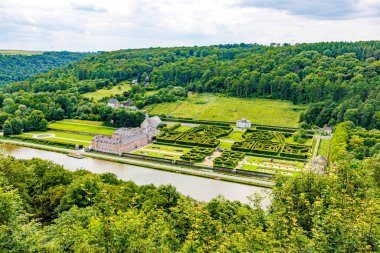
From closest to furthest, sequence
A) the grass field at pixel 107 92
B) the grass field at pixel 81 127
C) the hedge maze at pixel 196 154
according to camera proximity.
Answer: the hedge maze at pixel 196 154 < the grass field at pixel 81 127 < the grass field at pixel 107 92

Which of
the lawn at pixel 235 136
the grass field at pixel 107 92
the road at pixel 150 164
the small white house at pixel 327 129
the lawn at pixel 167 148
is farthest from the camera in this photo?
the grass field at pixel 107 92

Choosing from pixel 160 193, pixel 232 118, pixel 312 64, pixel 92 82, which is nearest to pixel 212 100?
pixel 232 118

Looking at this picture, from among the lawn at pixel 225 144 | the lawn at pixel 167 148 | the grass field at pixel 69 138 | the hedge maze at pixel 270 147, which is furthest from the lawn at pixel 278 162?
the grass field at pixel 69 138

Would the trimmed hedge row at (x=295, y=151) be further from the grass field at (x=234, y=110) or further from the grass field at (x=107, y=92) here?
the grass field at (x=107, y=92)

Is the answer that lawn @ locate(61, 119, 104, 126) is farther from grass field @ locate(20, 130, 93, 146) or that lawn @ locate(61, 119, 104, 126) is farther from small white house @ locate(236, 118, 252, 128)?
small white house @ locate(236, 118, 252, 128)

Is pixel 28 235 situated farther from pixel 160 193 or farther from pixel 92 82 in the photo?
pixel 92 82

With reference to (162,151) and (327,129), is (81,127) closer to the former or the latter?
(162,151)

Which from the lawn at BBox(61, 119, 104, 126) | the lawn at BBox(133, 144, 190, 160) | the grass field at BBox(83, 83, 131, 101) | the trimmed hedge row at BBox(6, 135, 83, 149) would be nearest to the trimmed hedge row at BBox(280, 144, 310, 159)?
the lawn at BBox(133, 144, 190, 160)
